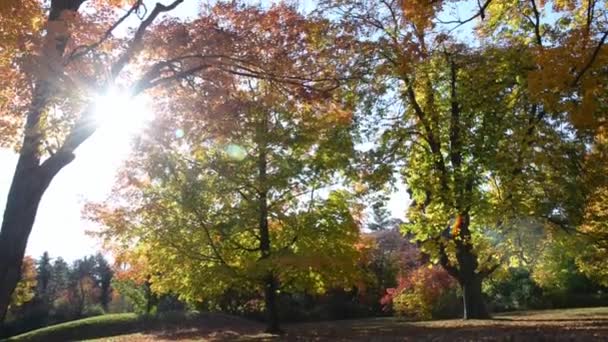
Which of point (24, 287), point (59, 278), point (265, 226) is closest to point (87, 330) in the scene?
point (265, 226)

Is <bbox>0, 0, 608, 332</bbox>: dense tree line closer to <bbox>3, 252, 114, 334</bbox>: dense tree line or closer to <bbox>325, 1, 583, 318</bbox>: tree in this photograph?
<bbox>325, 1, 583, 318</bbox>: tree

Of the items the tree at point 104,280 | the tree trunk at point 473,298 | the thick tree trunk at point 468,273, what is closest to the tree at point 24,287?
the tree at point 104,280

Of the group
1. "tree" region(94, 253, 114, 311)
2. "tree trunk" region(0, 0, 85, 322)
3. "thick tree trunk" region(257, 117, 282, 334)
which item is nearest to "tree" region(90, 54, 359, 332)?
"thick tree trunk" region(257, 117, 282, 334)

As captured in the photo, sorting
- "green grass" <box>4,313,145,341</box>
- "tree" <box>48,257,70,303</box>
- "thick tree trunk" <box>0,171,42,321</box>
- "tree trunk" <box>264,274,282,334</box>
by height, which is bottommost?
"green grass" <box>4,313,145,341</box>

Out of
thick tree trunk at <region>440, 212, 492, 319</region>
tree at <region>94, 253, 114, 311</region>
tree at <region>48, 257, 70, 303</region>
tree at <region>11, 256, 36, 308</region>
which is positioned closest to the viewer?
thick tree trunk at <region>440, 212, 492, 319</region>

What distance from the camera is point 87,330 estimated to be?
22984mm

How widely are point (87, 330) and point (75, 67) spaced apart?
17353 millimetres

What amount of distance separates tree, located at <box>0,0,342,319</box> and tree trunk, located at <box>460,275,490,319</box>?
9.84 m

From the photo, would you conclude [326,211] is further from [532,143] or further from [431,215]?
[532,143]

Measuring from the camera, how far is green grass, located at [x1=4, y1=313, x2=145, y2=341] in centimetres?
2214

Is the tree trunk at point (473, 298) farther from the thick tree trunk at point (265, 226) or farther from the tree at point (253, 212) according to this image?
the thick tree trunk at point (265, 226)

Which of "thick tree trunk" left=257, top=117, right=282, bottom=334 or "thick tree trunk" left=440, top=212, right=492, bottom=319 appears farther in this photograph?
"thick tree trunk" left=440, top=212, right=492, bottom=319

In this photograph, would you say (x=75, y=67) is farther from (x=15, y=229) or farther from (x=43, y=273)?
(x=43, y=273)

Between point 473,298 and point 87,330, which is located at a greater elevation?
point 473,298
